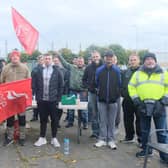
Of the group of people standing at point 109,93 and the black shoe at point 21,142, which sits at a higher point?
the group of people standing at point 109,93

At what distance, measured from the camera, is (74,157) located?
18.9 feet

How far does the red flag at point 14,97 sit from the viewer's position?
6281 millimetres

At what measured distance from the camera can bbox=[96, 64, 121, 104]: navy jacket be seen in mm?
6211

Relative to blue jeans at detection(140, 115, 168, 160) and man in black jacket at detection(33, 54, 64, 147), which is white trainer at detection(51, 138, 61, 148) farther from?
blue jeans at detection(140, 115, 168, 160)

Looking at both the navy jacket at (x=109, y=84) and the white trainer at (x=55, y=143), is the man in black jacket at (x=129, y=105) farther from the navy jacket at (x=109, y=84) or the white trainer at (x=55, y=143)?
the white trainer at (x=55, y=143)

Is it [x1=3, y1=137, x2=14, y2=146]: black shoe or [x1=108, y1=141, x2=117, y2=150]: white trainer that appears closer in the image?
[x1=108, y1=141, x2=117, y2=150]: white trainer

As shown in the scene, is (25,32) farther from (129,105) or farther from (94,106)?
(129,105)

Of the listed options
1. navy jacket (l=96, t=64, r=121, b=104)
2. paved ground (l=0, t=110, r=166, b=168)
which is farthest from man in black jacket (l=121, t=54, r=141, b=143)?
paved ground (l=0, t=110, r=166, b=168)

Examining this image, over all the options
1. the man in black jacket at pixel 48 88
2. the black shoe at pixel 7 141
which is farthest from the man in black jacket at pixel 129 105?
the black shoe at pixel 7 141

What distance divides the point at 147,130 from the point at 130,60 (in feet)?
4.63

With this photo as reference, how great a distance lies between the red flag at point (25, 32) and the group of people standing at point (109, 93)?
2733 millimetres

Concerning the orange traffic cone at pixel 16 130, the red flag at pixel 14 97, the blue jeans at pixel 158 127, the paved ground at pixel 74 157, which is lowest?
the paved ground at pixel 74 157

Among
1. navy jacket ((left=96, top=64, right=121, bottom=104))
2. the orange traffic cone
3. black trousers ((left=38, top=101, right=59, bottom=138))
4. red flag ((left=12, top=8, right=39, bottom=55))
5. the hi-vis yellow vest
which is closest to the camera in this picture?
the hi-vis yellow vest

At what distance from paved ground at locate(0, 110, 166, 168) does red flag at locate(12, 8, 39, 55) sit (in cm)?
338
